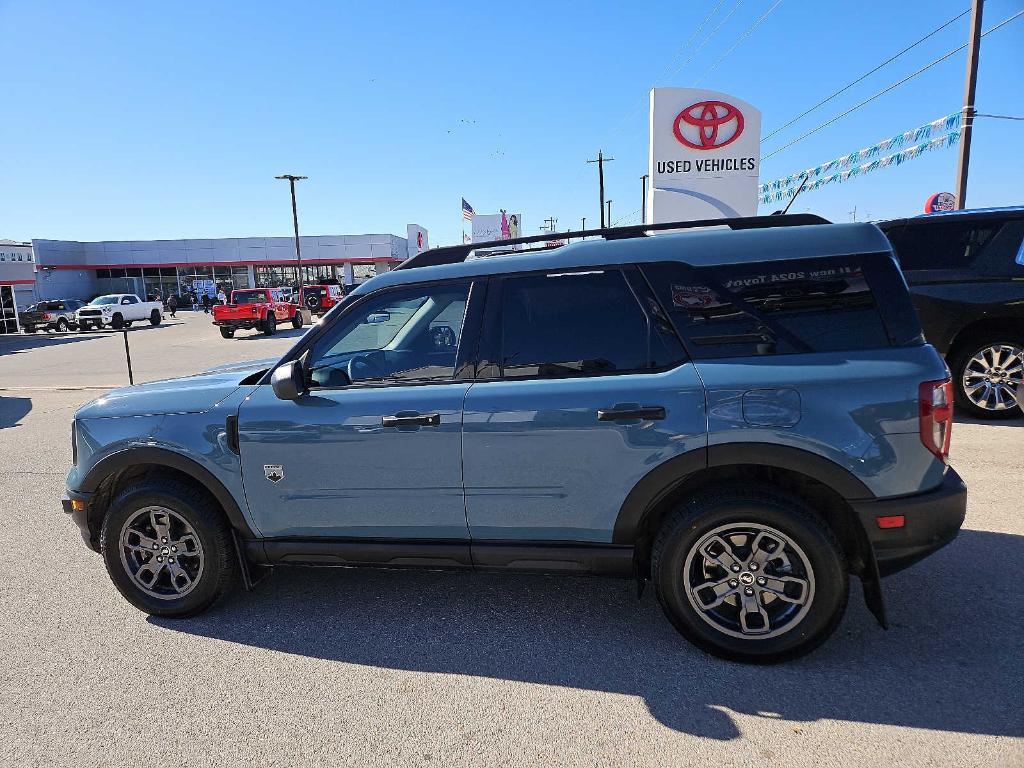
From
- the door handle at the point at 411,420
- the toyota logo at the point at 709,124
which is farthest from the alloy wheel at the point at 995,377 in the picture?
the toyota logo at the point at 709,124

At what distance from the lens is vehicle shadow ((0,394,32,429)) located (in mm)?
9102

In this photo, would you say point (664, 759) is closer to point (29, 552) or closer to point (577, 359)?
point (577, 359)

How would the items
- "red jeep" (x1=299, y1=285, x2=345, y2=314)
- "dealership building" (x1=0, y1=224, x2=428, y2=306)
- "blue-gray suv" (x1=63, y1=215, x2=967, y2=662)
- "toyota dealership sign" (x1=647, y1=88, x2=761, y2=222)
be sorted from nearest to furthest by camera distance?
"blue-gray suv" (x1=63, y1=215, x2=967, y2=662), "toyota dealership sign" (x1=647, y1=88, x2=761, y2=222), "red jeep" (x1=299, y1=285, x2=345, y2=314), "dealership building" (x1=0, y1=224, x2=428, y2=306)

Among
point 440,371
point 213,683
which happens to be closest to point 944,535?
point 440,371

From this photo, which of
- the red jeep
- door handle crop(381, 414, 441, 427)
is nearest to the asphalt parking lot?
door handle crop(381, 414, 441, 427)

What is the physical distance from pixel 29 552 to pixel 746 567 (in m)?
4.66

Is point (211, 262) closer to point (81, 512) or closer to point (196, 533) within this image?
point (81, 512)

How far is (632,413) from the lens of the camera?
272 centimetres

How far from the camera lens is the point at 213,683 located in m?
2.83

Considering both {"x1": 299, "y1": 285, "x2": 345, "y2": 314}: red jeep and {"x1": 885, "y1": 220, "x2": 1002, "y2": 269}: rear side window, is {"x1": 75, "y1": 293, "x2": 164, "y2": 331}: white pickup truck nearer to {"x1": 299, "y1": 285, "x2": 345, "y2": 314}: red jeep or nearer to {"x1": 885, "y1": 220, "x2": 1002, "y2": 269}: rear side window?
{"x1": 299, "y1": 285, "x2": 345, "y2": 314}: red jeep

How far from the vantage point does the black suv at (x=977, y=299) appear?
21.1ft

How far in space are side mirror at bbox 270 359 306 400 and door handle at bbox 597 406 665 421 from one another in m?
1.43

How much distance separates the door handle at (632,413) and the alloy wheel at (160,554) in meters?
2.24

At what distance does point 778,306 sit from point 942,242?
17.8 ft
